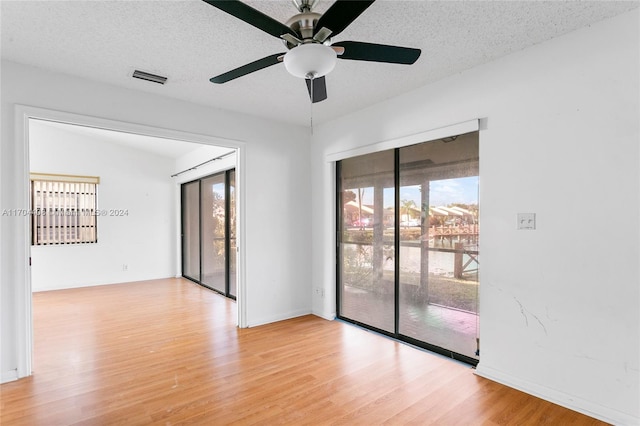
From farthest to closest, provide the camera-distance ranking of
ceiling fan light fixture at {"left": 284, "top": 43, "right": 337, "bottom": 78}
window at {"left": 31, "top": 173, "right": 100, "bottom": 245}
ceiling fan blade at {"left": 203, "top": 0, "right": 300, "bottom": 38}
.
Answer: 1. window at {"left": 31, "top": 173, "right": 100, "bottom": 245}
2. ceiling fan light fixture at {"left": 284, "top": 43, "right": 337, "bottom": 78}
3. ceiling fan blade at {"left": 203, "top": 0, "right": 300, "bottom": 38}

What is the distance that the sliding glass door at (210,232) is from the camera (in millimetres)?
5445

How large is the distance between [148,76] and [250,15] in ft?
5.91


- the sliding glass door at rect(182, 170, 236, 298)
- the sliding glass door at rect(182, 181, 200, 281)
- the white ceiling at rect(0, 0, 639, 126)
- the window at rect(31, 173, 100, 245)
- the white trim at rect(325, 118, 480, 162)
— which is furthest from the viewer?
the sliding glass door at rect(182, 181, 200, 281)

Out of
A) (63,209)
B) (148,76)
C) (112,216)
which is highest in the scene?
(148,76)

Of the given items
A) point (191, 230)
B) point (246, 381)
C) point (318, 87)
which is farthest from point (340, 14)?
point (191, 230)

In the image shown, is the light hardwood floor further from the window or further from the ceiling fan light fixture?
the window

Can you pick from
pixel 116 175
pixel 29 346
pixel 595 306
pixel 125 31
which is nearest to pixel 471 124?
pixel 595 306

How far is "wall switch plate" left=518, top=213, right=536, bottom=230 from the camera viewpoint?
243 centimetres

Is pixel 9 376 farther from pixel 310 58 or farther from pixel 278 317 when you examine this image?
pixel 310 58

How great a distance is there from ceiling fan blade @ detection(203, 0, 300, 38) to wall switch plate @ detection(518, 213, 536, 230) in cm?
200

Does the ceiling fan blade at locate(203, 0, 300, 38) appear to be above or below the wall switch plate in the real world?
above

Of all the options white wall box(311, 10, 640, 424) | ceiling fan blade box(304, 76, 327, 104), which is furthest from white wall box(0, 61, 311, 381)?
white wall box(311, 10, 640, 424)

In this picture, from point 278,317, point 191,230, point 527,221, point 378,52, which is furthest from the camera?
point 191,230

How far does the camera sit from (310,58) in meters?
1.63
